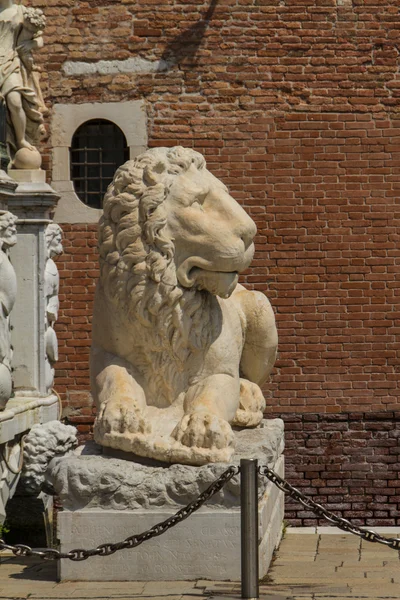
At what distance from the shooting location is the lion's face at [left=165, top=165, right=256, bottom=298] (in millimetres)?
6172

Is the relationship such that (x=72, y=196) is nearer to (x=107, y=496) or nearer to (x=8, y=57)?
(x=8, y=57)

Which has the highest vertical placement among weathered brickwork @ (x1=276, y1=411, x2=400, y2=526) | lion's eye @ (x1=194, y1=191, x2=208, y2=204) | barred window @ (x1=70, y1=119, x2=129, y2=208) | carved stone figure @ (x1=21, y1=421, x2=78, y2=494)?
barred window @ (x1=70, y1=119, x2=129, y2=208)

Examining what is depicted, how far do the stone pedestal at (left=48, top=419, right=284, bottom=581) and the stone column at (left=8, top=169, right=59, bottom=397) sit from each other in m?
4.05

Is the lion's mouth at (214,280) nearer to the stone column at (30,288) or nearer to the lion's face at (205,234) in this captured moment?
the lion's face at (205,234)

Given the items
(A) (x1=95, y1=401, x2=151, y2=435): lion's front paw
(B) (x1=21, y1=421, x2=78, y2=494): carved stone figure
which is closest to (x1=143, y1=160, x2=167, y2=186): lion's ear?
(A) (x1=95, y1=401, x2=151, y2=435): lion's front paw

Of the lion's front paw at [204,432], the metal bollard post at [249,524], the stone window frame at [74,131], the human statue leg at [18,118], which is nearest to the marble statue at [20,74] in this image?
the human statue leg at [18,118]

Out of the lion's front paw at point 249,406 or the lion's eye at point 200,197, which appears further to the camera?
the lion's front paw at point 249,406

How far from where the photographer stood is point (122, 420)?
594 centimetres

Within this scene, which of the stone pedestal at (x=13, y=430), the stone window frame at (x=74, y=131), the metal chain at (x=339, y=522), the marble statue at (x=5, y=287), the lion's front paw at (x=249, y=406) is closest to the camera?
the metal chain at (x=339, y=522)

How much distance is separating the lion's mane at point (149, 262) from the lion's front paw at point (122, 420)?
0.37 m

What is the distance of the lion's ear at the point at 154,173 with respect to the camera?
6.16 m

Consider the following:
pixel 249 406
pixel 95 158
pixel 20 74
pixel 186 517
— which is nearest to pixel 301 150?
pixel 95 158

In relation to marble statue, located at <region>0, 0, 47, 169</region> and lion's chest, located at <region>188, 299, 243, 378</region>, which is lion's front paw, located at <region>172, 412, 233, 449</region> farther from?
marble statue, located at <region>0, 0, 47, 169</region>

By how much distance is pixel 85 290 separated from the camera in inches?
480
